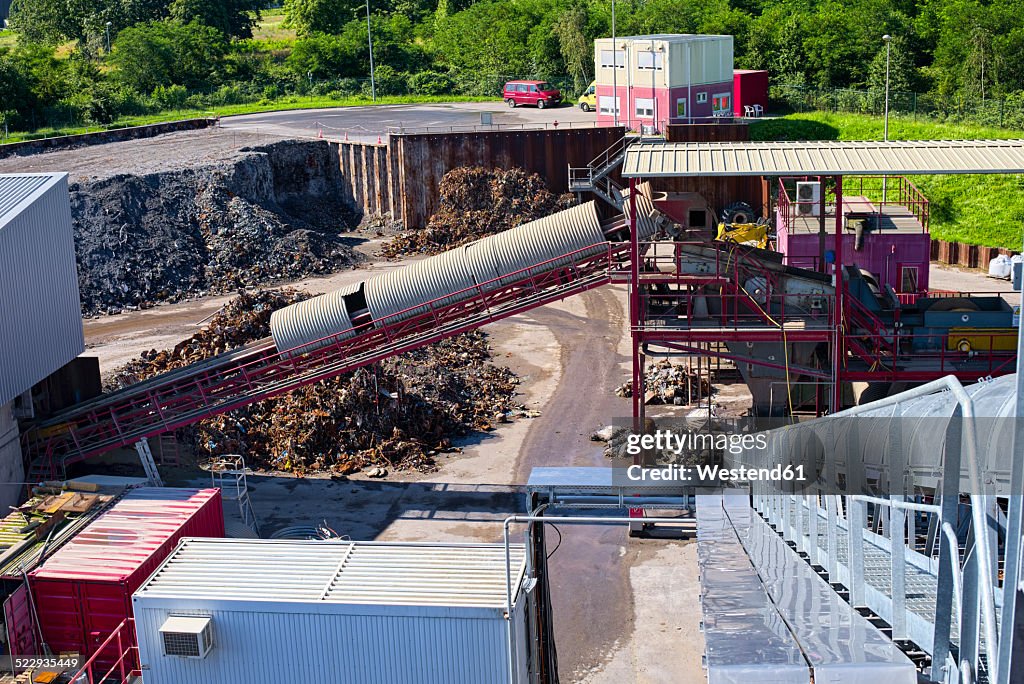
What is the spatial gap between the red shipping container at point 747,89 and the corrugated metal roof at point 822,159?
37.5 m

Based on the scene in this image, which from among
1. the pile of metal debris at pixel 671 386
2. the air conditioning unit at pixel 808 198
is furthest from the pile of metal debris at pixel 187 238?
the air conditioning unit at pixel 808 198

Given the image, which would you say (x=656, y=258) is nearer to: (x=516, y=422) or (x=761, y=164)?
(x=761, y=164)

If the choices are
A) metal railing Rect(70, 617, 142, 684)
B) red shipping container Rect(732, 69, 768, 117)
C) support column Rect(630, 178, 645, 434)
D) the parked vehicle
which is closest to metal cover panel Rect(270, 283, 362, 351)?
support column Rect(630, 178, 645, 434)

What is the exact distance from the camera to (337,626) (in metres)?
15.6

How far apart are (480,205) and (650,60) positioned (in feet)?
37.5

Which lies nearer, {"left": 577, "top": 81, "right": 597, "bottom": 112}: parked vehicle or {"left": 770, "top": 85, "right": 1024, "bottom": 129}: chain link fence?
{"left": 770, "top": 85, "right": 1024, "bottom": 129}: chain link fence

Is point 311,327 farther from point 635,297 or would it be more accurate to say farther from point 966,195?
point 966,195

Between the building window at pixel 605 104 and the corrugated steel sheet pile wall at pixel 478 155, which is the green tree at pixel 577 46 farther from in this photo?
the corrugated steel sheet pile wall at pixel 478 155

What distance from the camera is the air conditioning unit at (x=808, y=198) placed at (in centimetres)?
3459

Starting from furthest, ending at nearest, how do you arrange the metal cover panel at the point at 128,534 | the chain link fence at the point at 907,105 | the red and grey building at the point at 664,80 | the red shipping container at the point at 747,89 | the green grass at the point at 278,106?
1. the green grass at the point at 278,106
2. the red shipping container at the point at 747,89
3. the chain link fence at the point at 907,105
4. the red and grey building at the point at 664,80
5. the metal cover panel at the point at 128,534

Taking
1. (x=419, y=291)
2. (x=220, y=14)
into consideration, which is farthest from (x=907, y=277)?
(x=220, y=14)

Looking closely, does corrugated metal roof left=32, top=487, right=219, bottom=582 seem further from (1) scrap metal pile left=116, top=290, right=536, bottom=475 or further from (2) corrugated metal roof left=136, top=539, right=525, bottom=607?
(1) scrap metal pile left=116, top=290, right=536, bottom=475

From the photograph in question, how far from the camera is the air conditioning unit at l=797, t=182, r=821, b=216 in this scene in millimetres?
34594

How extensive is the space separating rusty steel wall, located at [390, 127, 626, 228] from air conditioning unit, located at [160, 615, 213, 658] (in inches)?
1421
